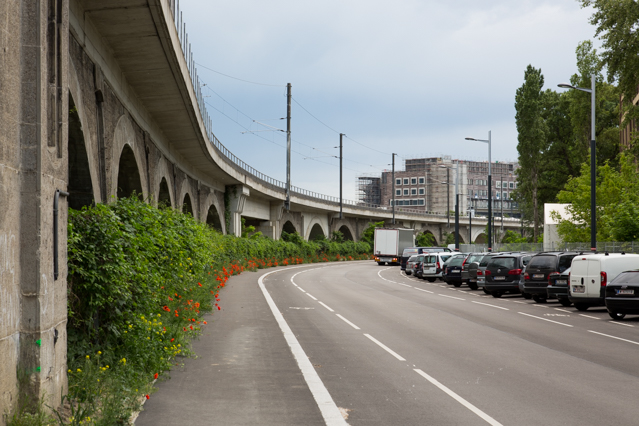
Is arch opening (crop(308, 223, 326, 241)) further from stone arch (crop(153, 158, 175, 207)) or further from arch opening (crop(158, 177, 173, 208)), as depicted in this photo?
stone arch (crop(153, 158, 175, 207))

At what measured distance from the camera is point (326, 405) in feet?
25.8

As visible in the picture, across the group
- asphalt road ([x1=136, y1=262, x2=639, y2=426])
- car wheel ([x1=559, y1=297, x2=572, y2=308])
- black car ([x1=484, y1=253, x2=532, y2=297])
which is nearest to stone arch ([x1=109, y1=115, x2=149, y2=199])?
asphalt road ([x1=136, y1=262, x2=639, y2=426])

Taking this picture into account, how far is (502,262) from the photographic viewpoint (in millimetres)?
27203

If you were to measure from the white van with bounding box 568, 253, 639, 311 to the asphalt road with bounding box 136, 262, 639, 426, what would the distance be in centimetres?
154

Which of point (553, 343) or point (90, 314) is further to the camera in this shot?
point (553, 343)

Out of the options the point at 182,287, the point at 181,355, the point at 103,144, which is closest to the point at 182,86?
the point at 103,144

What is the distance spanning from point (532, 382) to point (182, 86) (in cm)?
1334

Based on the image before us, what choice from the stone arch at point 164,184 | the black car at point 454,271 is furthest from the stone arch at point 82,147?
the black car at point 454,271

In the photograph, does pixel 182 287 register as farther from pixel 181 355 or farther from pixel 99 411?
pixel 99 411

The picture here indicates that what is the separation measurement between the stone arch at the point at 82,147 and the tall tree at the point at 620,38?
77.0ft

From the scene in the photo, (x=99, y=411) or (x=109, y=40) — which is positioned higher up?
(x=109, y=40)

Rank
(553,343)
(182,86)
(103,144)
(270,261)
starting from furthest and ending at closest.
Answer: (270,261) → (182,86) → (103,144) → (553,343)

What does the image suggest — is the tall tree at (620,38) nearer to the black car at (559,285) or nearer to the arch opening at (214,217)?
the black car at (559,285)

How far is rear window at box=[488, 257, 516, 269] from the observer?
27.0 m
